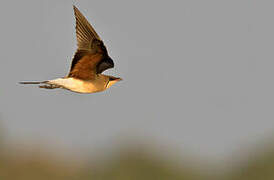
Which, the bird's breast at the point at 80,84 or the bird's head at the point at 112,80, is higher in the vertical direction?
the bird's head at the point at 112,80

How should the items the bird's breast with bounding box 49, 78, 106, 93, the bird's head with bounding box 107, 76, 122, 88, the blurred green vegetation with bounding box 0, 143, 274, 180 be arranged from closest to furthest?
the bird's breast with bounding box 49, 78, 106, 93
the bird's head with bounding box 107, 76, 122, 88
the blurred green vegetation with bounding box 0, 143, 274, 180

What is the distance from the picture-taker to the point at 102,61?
1361 cm

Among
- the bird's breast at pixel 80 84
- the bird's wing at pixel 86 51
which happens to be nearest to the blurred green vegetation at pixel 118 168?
the bird's breast at pixel 80 84

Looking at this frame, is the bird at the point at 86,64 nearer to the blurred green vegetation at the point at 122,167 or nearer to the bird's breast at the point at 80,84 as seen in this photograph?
the bird's breast at the point at 80,84

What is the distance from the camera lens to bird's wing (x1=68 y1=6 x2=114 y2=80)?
1331 cm

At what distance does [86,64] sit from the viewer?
1358 centimetres

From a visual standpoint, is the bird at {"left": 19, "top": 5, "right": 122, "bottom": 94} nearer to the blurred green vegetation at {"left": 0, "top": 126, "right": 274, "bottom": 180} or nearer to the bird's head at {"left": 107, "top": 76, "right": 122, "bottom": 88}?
the bird's head at {"left": 107, "top": 76, "right": 122, "bottom": 88}

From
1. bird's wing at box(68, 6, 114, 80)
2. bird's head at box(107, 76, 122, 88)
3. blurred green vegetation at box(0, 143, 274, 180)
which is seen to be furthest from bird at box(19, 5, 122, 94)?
blurred green vegetation at box(0, 143, 274, 180)

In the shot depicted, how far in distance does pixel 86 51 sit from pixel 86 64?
0.24 meters

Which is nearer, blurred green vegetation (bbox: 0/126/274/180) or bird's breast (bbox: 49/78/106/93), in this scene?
bird's breast (bbox: 49/78/106/93)

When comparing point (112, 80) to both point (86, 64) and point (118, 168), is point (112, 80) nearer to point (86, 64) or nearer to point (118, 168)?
point (86, 64)

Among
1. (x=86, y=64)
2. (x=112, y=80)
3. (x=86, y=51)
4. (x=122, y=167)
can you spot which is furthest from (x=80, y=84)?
(x=122, y=167)

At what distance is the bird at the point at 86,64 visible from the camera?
13328mm

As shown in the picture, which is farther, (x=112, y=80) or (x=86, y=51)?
(x=112, y=80)
